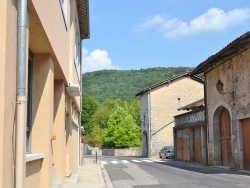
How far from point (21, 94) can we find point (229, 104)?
18600mm

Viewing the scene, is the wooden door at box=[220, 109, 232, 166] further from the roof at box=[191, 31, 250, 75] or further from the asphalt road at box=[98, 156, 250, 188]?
the roof at box=[191, 31, 250, 75]

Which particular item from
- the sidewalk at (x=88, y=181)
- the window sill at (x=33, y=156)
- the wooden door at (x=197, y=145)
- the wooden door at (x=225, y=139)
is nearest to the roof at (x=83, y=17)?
the sidewalk at (x=88, y=181)

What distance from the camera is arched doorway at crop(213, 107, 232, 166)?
22891mm

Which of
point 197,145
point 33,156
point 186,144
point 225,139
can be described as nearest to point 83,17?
point 225,139

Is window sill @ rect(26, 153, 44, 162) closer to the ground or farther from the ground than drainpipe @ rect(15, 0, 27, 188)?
closer to the ground

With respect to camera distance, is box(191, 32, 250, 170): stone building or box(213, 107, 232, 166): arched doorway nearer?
box(191, 32, 250, 170): stone building

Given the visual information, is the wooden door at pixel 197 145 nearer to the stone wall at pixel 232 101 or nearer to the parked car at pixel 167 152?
the stone wall at pixel 232 101

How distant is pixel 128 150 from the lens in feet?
205

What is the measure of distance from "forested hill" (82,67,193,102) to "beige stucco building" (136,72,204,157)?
65.1m

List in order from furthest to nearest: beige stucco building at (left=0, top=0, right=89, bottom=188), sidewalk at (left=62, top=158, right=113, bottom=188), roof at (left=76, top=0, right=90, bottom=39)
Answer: roof at (left=76, top=0, right=90, bottom=39) → sidewalk at (left=62, top=158, right=113, bottom=188) → beige stucco building at (left=0, top=0, right=89, bottom=188)

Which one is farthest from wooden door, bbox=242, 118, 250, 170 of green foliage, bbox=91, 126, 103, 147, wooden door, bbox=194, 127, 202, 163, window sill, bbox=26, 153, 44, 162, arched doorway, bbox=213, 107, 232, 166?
green foliage, bbox=91, 126, 103, 147

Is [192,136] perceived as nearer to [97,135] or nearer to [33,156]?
[33,156]

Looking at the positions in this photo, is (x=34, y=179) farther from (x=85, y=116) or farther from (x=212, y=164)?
(x=85, y=116)

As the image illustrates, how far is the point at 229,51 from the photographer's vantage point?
809 inches
